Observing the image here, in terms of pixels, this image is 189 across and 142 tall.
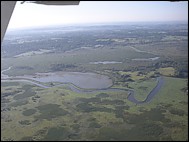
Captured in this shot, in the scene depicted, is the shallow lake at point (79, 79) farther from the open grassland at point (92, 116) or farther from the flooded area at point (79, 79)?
the open grassland at point (92, 116)

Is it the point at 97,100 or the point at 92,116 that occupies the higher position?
the point at 97,100

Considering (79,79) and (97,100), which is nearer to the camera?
(97,100)

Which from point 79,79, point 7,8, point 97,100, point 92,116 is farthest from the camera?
point 79,79

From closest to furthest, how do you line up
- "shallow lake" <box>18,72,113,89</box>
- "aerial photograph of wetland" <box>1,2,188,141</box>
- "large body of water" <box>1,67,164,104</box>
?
"aerial photograph of wetland" <box>1,2,188,141</box>
"large body of water" <box>1,67,164,104</box>
"shallow lake" <box>18,72,113,89</box>

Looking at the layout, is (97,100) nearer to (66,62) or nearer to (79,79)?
(79,79)

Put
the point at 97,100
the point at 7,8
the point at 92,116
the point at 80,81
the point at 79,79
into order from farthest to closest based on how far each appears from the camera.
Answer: the point at 79,79 → the point at 80,81 → the point at 97,100 → the point at 92,116 → the point at 7,8

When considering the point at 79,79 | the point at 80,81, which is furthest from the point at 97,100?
the point at 79,79

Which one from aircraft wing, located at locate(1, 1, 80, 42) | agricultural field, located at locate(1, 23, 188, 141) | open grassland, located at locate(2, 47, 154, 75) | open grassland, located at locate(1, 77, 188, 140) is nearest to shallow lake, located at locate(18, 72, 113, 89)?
agricultural field, located at locate(1, 23, 188, 141)

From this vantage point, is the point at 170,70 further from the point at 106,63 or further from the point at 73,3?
the point at 73,3

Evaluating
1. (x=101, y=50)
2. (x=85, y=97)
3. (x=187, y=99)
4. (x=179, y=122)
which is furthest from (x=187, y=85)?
(x=101, y=50)

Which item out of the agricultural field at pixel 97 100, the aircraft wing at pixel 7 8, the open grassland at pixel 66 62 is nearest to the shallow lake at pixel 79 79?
the agricultural field at pixel 97 100

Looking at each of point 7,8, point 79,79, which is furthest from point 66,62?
point 7,8

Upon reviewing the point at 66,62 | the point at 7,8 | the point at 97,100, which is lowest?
the point at 66,62

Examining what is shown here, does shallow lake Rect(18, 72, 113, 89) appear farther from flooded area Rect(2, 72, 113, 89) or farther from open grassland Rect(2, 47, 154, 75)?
open grassland Rect(2, 47, 154, 75)
